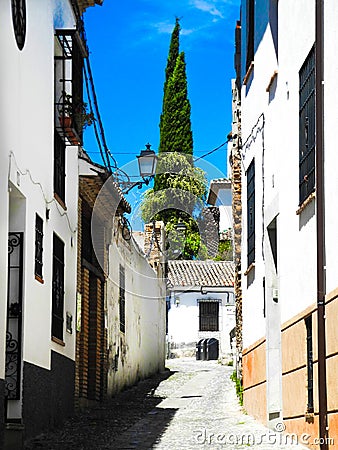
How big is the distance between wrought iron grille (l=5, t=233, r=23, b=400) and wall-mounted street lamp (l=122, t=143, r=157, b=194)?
6898 mm

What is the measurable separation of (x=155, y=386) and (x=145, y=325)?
497cm

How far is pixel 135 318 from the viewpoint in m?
25.3

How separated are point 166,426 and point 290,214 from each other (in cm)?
426

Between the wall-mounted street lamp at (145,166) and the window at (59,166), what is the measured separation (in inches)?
131

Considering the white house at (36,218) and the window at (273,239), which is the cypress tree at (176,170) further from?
the window at (273,239)

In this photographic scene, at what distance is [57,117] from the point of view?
13547 millimetres

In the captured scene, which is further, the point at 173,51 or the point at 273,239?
the point at 173,51

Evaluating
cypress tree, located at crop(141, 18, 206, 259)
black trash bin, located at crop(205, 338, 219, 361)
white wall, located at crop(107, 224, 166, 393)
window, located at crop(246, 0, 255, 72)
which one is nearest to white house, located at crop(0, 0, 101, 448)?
window, located at crop(246, 0, 255, 72)

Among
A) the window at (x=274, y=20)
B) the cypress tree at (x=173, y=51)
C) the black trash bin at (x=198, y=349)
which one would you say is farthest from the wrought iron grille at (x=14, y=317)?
the cypress tree at (x=173, y=51)

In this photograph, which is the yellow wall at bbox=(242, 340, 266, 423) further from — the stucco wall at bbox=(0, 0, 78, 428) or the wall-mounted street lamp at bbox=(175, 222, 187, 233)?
the wall-mounted street lamp at bbox=(175, 222, 187, 233)

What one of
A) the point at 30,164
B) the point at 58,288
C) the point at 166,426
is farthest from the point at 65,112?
the point at 166,426

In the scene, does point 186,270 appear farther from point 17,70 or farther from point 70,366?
point 17,70

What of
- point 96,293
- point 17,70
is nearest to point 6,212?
point 17,70

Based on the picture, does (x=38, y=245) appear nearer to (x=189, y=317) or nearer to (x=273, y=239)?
(x=273, y=239)
